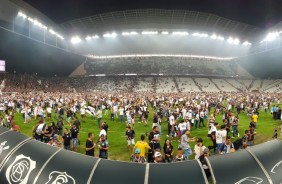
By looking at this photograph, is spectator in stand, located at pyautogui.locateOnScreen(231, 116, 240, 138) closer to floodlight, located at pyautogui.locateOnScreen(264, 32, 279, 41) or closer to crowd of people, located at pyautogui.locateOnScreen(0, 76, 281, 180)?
crowd of people, located at pyautogui.locateOnScreen(0, 76, 281, 180)

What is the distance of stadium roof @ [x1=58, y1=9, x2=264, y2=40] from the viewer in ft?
247

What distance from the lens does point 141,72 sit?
83812mm

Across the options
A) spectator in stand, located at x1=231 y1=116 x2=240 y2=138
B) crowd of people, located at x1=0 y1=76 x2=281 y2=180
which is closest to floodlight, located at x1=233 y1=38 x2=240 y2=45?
crowd of people, located at x1=0 y1=76 x2=281 y2=180

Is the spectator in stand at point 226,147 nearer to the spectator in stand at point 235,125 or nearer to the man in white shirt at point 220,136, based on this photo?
the man in white shirt at point 220,136

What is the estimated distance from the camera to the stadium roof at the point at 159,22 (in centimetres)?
7544

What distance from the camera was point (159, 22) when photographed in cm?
8144

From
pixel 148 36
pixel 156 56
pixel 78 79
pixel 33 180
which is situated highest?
pixel 148 36

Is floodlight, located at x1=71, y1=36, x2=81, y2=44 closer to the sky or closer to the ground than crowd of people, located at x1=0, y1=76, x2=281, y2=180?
closer to the sky

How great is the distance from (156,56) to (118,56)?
11.5 meters

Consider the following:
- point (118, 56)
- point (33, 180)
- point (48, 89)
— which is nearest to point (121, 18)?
point (118, 56)

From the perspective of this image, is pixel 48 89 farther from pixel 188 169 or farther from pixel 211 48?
pixel 188 169

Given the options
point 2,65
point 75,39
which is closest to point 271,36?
point 75,39

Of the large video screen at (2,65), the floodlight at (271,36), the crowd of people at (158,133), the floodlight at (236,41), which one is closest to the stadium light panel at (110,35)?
the large video screen at (2,65)

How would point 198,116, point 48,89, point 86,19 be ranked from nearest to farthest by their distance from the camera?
1. point 198,116
2. point 48,89
3. point 86,19
